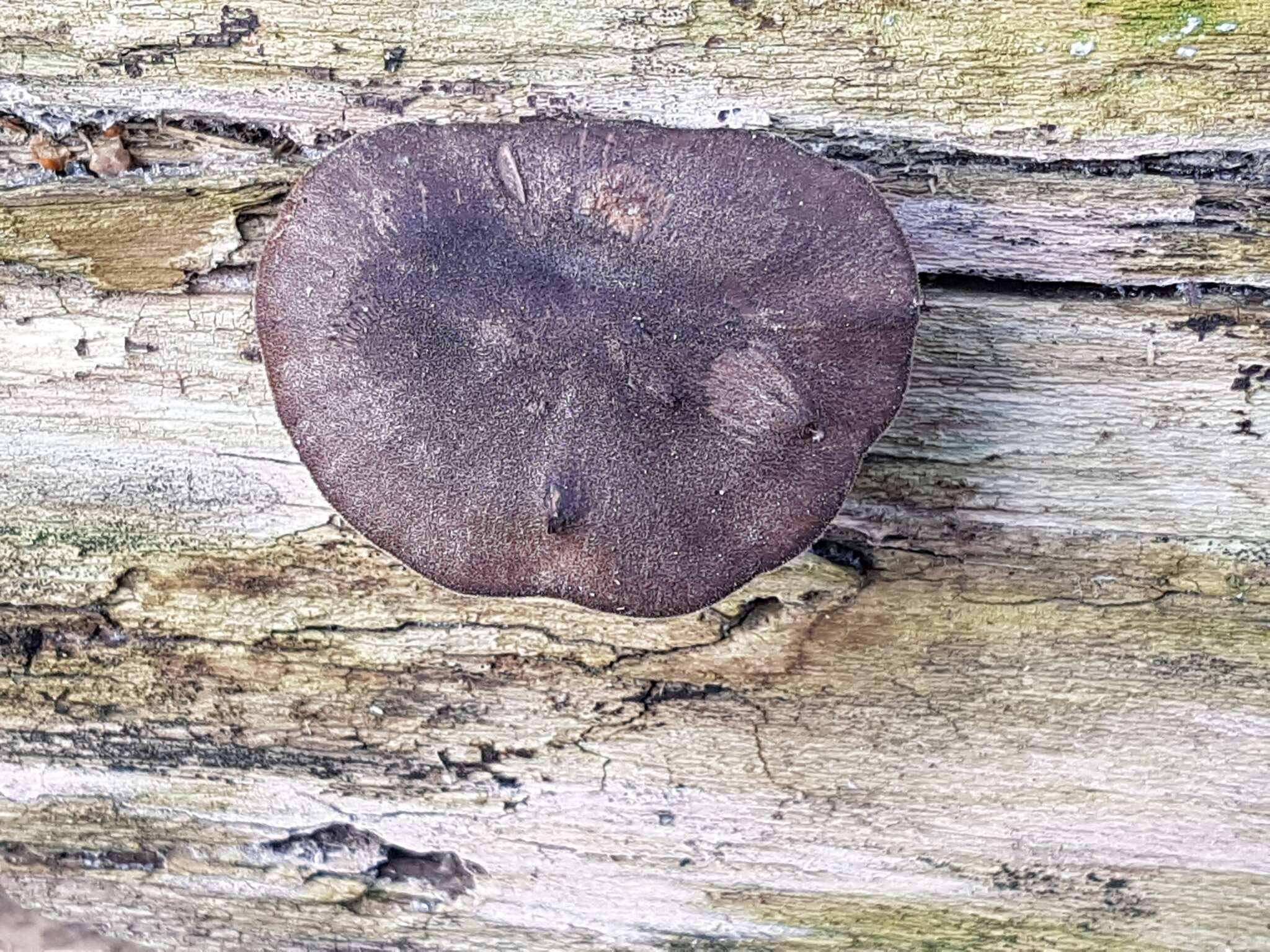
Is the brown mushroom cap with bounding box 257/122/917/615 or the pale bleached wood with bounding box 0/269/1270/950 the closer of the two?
the brown mushroom cap with bounding box 257/122/917/615

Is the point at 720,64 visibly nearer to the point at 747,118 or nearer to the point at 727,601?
the point at 747,118

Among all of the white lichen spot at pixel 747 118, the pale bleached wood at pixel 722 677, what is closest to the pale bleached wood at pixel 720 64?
the white lichen spot at pixel 747 118

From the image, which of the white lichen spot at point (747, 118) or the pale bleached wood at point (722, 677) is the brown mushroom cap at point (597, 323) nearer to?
the white lichen spot at point (747, 118)

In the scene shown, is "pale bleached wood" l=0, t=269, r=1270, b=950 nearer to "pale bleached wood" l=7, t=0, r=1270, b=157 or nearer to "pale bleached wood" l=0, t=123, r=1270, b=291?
"pale bleached wood" l=0, t=123, r=1270, b=291

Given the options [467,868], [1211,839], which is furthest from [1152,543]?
[467,868]

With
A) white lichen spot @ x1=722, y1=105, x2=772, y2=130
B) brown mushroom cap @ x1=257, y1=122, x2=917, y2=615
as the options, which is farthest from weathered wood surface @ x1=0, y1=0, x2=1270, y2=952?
brown mushroom cap @ x1=257, y1=122, x2=917, y2=615

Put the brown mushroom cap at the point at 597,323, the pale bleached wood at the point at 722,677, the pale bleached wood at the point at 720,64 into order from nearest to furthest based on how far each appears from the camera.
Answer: the brown mushroom cap at the point at 597,323, the pale bleached wood at the point at 720,64, the pale bleached wood at the point at 722,677

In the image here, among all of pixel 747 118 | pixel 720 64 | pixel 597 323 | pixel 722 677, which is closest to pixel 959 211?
pixel 747 118
